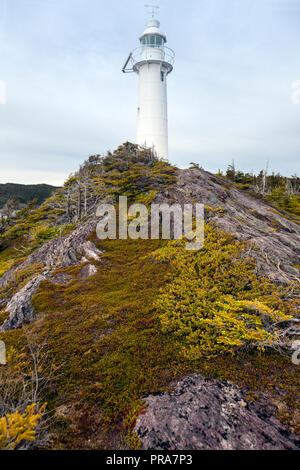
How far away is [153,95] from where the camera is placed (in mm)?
26297

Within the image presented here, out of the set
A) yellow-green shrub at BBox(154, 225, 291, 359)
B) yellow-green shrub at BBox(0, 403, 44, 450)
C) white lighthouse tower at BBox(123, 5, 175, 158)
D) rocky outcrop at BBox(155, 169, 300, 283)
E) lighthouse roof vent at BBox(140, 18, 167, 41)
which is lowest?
yellow-green shrub at BBox(0, 403, 44, 450)

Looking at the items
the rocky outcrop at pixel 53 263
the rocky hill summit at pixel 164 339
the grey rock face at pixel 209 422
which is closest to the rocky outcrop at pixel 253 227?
the rocky hill summit at pixel 164 339

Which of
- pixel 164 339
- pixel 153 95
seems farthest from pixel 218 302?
pixel 153 95

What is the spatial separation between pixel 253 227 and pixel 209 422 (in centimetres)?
922

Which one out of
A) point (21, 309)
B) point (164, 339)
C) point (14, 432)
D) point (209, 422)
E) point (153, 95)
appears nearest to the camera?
point (14, 432)

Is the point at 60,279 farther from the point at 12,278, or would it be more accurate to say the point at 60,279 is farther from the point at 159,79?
the point at 159,79

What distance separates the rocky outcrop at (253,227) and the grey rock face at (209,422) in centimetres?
376

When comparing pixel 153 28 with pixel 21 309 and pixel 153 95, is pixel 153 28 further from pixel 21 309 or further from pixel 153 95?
pixel 21 309

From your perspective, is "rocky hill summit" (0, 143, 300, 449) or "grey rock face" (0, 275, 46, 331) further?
"grey rock face" (0, 275, 46, 331)

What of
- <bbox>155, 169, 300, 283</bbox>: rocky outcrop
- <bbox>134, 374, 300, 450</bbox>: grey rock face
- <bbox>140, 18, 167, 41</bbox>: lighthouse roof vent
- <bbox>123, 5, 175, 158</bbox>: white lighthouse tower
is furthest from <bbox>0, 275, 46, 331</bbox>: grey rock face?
<bbox>140, 18, 167, 41</bbox>: lighthouse roof vent

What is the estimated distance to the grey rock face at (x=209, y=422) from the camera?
127 inches

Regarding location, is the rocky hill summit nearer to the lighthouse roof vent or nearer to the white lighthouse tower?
the white lighthouse tower

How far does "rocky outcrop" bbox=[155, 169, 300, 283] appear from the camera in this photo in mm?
7336

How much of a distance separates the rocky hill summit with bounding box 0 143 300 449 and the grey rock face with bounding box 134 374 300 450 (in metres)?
0.02
